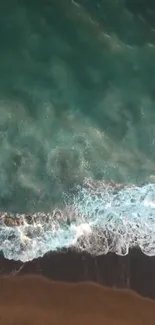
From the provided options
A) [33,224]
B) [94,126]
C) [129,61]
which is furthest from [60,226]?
[129,61]

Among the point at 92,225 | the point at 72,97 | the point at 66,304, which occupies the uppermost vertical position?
the point at 72,97

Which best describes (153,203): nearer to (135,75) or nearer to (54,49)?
(135,75)

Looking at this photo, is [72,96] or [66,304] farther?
[72,96]

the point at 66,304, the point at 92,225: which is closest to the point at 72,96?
the point at 92,225

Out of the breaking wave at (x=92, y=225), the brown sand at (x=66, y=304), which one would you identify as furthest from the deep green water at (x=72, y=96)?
the brown sand at (x=66, y=304)

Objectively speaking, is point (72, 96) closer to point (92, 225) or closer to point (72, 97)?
point (72, 97)

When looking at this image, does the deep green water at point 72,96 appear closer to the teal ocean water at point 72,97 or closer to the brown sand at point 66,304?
the teal ocean water at point 72,97

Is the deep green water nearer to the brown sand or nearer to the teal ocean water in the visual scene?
the teal ocean water
